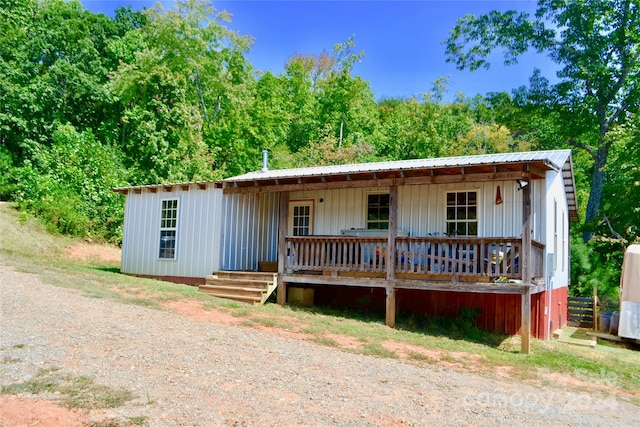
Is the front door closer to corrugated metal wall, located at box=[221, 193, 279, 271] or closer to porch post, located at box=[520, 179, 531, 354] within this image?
corrugated metal wall, located at box=[221, 193, 279, 271]

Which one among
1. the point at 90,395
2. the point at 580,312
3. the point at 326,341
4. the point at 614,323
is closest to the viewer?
the point at 90,395

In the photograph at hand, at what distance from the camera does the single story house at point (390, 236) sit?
1008 centimetres

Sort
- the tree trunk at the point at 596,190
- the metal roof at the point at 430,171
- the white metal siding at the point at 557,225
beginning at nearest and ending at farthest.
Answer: the metal roof at the point at 430,171
the white metal siding at the point at 557,225
the tree trunk at the point at 596,190

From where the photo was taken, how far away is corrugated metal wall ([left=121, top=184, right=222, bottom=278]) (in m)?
14.0

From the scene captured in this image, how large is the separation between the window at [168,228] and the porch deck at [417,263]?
428cm

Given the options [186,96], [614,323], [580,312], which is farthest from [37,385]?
[186,96]

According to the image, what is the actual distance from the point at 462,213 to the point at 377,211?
7.29 ft

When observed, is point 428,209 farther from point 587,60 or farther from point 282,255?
point 587,60

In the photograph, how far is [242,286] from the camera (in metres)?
12.6

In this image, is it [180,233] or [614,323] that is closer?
[614,323]

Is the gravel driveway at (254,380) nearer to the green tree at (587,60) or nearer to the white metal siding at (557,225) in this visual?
the white metal siding at (557,225)

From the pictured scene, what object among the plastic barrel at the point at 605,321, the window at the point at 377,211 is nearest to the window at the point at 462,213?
the window at the point at 377,211

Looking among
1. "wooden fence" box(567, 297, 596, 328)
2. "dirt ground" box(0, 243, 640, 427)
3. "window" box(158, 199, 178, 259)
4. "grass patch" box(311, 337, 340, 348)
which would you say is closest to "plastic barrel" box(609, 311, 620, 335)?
"wooden fence" box(567, 297, 596, 328)

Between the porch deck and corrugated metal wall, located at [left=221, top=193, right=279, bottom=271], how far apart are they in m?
2.50
